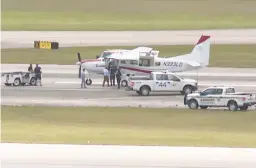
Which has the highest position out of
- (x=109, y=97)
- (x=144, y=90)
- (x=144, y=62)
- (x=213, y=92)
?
(x=144, y=62)

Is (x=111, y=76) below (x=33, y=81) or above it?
above

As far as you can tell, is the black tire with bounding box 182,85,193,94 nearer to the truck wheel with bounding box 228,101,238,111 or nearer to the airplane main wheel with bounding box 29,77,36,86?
the truck wheel with bounding box 228,101,238,111

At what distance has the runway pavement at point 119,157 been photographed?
1545cm

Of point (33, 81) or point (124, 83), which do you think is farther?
point (124, 83)

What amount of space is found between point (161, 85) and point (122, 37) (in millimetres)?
33717

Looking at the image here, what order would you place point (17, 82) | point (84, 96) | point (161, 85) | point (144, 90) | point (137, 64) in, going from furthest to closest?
point (137, 64) → point (17, 82) → point (161, 85) → point (144, 90) → point (84, 96)

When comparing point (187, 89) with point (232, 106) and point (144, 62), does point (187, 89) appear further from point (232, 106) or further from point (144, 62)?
point (232, 106)

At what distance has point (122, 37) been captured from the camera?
76125mm

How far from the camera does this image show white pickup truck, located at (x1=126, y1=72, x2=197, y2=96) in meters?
42.7

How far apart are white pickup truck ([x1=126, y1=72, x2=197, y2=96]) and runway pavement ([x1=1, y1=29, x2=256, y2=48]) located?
27.6 metres

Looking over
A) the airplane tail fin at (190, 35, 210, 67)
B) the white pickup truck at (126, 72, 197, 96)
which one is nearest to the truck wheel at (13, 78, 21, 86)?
the white pickup truck at (126, 72, 197, 96)

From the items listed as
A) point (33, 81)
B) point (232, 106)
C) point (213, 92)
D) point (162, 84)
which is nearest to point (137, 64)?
point (162, 84)

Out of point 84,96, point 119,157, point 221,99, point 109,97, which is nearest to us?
point 119,157

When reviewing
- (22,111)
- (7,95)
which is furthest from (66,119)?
(7,95)
